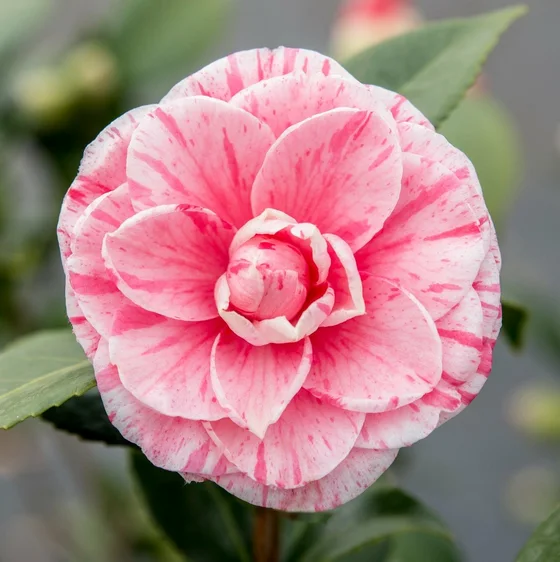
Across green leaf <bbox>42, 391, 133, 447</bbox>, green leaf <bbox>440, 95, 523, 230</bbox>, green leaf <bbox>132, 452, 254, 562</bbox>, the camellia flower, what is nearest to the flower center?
the camellia flower

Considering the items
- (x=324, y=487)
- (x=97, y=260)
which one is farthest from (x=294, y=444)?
(x=97, y=260)

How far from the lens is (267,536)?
53 cm

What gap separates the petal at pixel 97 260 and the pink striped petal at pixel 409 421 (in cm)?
14

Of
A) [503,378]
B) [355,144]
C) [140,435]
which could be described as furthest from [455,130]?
[503,378]

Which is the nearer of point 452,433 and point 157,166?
point 157,166

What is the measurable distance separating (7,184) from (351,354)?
0.80 metres

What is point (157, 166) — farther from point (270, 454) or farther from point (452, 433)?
point (452, 433)

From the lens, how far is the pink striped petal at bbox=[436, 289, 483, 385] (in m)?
0.38

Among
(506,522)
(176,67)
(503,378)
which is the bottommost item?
(506,522)

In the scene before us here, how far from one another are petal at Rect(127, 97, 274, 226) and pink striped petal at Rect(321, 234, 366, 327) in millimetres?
60

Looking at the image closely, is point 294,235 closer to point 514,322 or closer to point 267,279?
point 267,279

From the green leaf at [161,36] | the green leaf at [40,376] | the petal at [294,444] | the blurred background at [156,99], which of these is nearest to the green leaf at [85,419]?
the green leaf at [40,376]

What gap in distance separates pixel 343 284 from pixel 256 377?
0.07m

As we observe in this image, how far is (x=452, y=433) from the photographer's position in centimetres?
175
